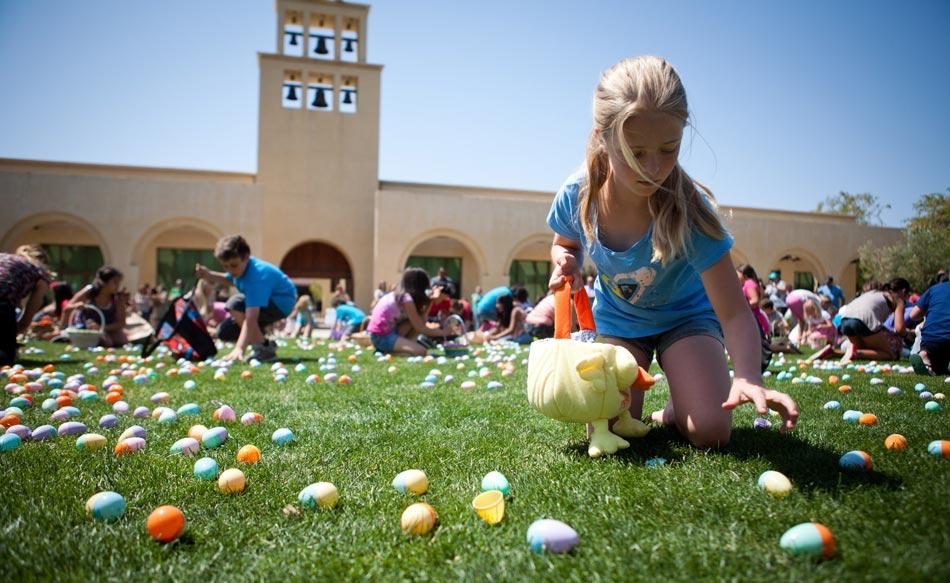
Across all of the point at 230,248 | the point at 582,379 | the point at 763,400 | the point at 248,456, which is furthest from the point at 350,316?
the point at 763,400

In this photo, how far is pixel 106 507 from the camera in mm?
1729

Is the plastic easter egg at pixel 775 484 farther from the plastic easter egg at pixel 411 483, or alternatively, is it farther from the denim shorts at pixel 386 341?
the denim shorts at pixel 386 341

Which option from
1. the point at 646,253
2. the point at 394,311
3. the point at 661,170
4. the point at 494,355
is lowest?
the point at 494,355

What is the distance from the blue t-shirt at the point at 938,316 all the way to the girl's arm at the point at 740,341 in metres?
4.28

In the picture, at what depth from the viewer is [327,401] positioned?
383cm

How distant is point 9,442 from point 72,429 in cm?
32

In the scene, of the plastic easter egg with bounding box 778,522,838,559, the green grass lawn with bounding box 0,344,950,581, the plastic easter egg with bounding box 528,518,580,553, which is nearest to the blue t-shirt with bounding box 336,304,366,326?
the green grass lawn with bounding box 0,344,950,581

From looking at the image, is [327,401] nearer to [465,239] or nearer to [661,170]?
[661,170]

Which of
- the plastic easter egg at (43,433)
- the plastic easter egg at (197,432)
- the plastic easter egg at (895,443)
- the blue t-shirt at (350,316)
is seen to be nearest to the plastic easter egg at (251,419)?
the plastic easter egg at (197,432)

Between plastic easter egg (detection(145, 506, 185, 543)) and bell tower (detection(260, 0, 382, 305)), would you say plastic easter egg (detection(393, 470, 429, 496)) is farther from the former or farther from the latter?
bell tower (detection(260, 0, 382, 305))

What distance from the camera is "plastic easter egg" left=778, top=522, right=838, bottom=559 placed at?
4.42ft

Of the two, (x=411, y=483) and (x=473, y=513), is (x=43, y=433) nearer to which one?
(x=411, y=483)

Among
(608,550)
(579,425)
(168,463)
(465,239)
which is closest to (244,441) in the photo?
(168,463)

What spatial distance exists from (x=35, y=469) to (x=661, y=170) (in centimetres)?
248
